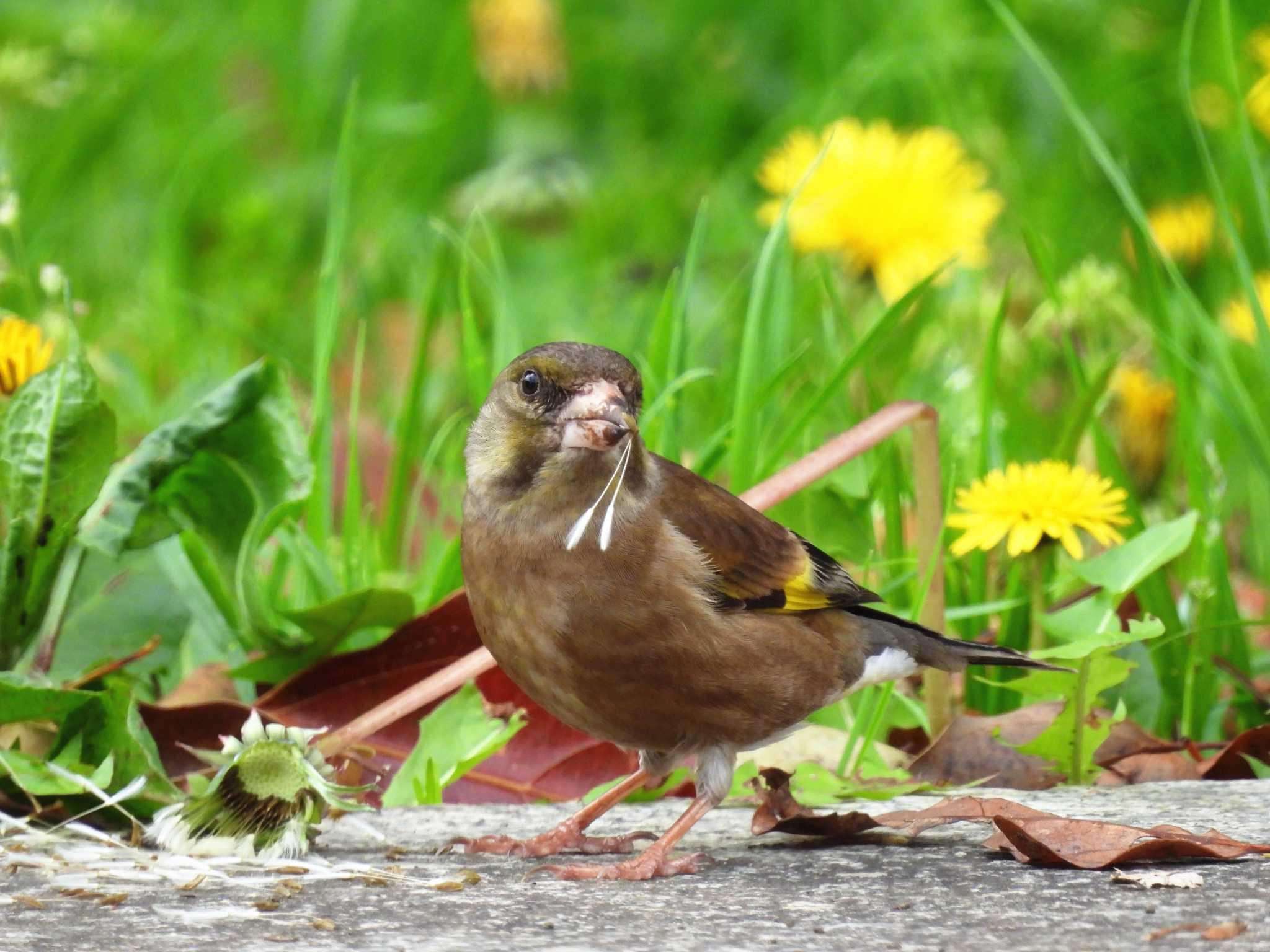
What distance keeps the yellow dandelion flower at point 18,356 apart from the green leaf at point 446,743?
0.99 meters

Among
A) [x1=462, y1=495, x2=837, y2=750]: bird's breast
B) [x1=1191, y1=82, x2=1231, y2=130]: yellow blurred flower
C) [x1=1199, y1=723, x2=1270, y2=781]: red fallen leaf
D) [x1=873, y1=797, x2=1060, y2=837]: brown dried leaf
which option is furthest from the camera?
[x1=1191, y1=82, x2=1231, y2=130]: yellow blurred flower

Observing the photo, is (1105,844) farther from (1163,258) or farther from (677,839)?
(1163,258)

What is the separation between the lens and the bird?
2719 mm

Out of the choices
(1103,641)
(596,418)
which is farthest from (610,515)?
(1103,641)

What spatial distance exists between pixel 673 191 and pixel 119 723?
558 centimetres

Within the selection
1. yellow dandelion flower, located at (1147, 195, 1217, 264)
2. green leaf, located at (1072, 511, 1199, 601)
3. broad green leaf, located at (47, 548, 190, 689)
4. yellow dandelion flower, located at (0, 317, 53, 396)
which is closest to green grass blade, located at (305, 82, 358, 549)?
broad green leaf, located at (47, 548, 190, 689)

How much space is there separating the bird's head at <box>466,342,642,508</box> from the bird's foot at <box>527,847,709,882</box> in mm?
620

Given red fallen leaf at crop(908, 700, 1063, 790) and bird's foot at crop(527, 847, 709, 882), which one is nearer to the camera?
bird's foot at crop(527, 847, 709, 882)

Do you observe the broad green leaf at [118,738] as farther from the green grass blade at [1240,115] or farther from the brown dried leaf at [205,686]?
the green grass blade at [1240,115]

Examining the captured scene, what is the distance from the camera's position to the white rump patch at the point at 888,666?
309 cm

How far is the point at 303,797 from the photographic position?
264 centimetres

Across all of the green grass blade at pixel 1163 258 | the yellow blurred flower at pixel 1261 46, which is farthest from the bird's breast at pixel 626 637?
the yellow blurred flower at pixel 1261 46

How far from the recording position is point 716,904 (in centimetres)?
226

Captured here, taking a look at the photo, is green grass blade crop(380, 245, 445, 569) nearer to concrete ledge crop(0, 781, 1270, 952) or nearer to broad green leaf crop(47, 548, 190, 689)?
broad green leaf crop(47, 548, 190, 689)
